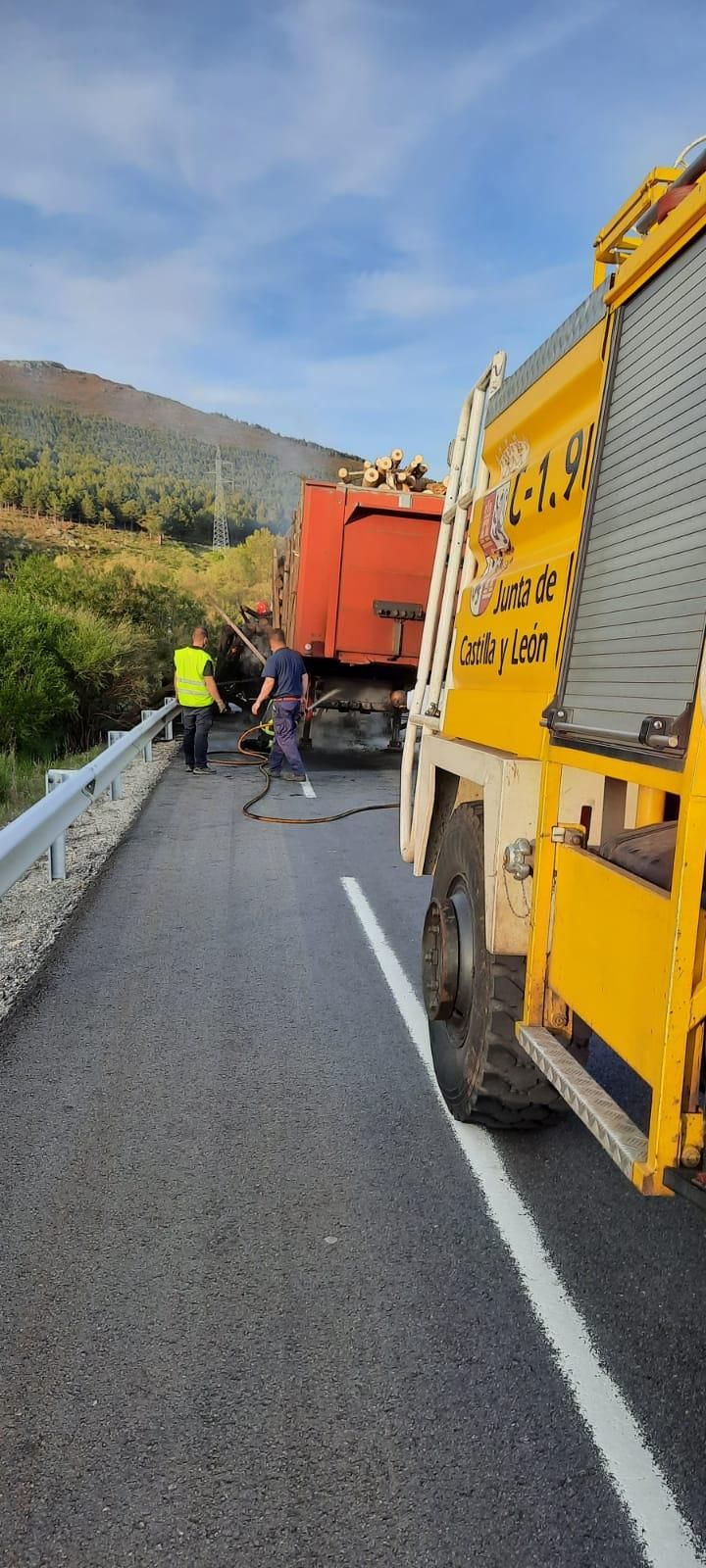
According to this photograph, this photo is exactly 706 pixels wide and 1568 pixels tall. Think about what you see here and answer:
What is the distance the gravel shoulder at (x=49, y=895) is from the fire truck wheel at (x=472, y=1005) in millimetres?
2020

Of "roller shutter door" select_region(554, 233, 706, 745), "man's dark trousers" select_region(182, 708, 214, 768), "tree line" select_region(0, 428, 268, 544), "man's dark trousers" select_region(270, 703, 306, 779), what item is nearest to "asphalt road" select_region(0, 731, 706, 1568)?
"roller shutter door" select_region(554, 233, 706, 745)

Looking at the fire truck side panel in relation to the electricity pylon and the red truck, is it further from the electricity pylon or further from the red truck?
the electricity pylon

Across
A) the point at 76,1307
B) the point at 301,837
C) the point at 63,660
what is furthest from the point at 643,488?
the point at 63,660

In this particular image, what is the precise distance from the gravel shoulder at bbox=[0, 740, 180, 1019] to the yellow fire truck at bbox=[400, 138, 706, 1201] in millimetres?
2179

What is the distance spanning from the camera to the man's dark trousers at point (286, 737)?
12.0 meters

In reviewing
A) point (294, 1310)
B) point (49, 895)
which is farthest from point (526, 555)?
point (49, 895)

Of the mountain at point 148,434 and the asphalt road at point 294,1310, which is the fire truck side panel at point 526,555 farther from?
the mountain at point 148,434

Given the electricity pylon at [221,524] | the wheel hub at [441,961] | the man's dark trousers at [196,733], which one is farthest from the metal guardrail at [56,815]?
the electricity pylon at [221,524]

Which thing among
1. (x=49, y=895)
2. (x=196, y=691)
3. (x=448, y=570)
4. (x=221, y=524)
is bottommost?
(x=49, y=895)

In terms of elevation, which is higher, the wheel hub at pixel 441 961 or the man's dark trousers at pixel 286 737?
the man's dark trousers at pixel 286 737

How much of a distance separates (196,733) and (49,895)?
5990mm

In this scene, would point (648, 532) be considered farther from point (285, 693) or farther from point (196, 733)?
point (196, 733)

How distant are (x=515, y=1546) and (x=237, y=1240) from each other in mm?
1120

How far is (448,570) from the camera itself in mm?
4441
